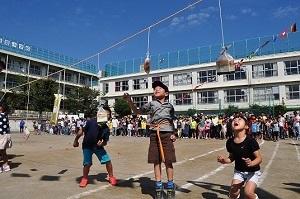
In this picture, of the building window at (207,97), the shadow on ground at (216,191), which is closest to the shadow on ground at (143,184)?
the shadow on ground at (216,191)

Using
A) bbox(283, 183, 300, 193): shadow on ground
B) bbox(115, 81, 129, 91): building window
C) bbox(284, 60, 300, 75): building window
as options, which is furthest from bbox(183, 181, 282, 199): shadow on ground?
bbox(115, 81, 129, 91): building window

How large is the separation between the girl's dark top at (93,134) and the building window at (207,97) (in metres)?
49.1

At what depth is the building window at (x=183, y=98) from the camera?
57750 mm

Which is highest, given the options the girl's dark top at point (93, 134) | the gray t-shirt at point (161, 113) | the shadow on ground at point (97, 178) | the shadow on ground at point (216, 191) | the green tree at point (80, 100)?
the green tree at point (80, 100)

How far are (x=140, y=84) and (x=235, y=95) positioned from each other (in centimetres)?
1852

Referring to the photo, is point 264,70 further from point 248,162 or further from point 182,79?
point 248,162

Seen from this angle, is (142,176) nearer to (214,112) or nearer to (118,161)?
(118,161)

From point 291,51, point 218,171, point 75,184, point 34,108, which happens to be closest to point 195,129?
point 218,171

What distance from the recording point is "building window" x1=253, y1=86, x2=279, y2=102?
1961 inches

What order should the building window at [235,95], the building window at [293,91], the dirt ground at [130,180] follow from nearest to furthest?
the dirt ground at [130,180]
the building window at [293,91]
the building window at [235,95]

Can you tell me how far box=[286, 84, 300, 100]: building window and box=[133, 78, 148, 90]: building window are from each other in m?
24.6

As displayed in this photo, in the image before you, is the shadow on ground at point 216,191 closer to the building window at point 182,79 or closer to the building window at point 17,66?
the building window at point 182,79

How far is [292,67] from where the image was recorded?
48.0 m

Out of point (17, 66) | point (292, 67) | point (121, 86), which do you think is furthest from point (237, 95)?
point (17, 66)
